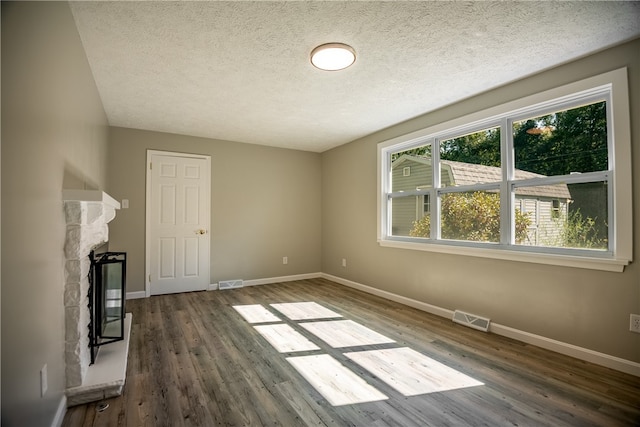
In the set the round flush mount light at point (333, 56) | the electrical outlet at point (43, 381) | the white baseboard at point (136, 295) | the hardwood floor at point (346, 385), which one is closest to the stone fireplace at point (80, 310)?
the hardwood floor at point (346, 385)

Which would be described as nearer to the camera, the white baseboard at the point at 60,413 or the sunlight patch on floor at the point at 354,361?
the white baseboard at the point at 60,413

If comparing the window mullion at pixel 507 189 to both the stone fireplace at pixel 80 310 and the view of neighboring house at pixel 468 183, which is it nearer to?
the view of neighboring house at pixel 468 183

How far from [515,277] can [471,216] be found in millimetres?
781

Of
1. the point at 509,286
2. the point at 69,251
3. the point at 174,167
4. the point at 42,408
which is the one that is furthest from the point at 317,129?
the point at 42,408

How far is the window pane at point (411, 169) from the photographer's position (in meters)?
3.97

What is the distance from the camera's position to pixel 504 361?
2.47 meters

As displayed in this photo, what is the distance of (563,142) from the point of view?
270 cm

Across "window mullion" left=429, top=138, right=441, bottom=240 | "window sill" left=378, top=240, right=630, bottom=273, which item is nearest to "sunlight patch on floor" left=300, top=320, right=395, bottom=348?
"window sill" left=378, top=240, right=630, bottom=273

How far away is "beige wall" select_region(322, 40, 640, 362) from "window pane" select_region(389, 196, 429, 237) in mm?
288

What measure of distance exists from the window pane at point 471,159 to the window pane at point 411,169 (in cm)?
22

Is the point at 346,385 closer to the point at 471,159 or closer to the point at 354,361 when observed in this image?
the point at 354,361

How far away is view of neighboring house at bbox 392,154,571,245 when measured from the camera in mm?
2764

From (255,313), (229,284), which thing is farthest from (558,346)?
(229,284)

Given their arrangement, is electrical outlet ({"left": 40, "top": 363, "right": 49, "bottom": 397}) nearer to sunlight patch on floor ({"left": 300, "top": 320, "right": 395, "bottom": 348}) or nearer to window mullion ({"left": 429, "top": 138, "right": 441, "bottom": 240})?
sunlight patch on floor ({"left": 300, "top": 320, "right": 395, "bottom": 348})
